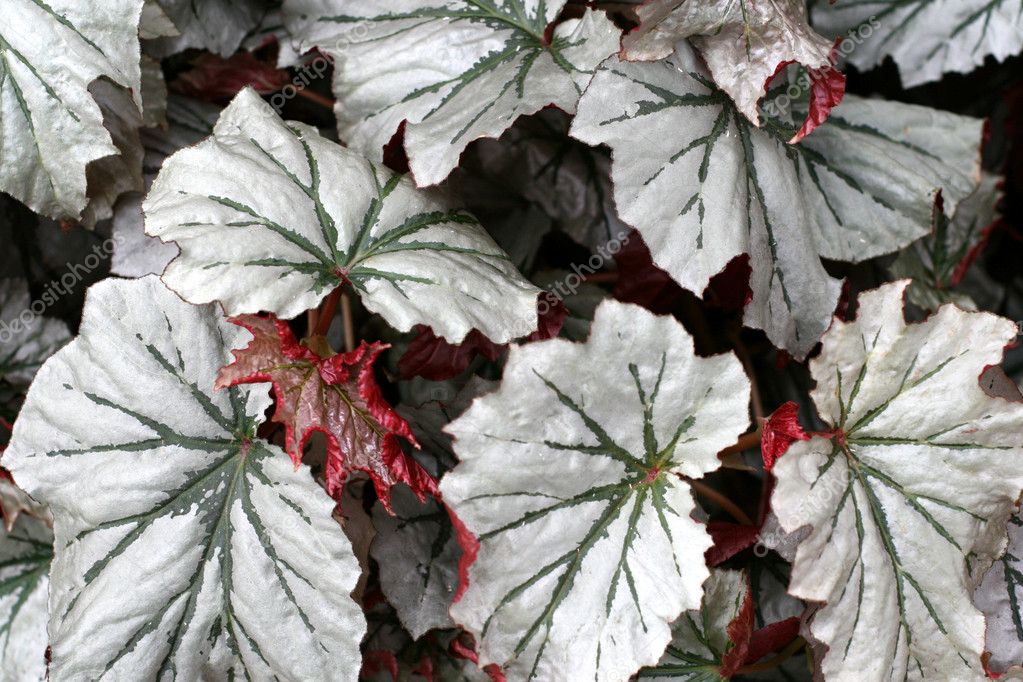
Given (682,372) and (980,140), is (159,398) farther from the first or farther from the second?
(980,140)

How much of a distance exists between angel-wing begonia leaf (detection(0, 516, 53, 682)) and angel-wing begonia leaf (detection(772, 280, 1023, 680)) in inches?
39.0

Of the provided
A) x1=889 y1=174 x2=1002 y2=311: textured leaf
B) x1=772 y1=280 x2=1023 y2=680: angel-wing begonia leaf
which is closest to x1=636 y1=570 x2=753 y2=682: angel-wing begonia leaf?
x1=772 y1=280 x2=1023 y2=680: angel-wing begonia leaf

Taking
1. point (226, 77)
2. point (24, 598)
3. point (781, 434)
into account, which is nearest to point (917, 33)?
point (781, 434)

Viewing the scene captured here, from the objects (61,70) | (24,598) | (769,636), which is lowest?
(24,598)

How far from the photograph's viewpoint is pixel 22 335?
1.28m

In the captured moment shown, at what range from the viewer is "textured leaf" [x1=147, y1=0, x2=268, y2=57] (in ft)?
4.10

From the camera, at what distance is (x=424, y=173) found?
992 mm

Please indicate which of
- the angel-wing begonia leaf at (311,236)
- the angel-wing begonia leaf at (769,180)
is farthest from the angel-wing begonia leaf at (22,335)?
the angel-wing begonia leaf at (769,180)

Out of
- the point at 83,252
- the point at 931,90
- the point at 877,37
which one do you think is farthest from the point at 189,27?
the point at 931,90

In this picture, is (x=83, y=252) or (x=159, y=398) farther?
(x=83, y=252)

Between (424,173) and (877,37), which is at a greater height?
(877,37)

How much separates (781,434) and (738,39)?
1.52ft

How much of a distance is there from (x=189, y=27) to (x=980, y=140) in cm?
115

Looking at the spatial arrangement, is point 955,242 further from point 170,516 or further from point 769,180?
point 170,516
